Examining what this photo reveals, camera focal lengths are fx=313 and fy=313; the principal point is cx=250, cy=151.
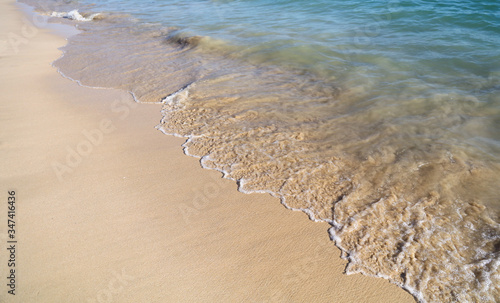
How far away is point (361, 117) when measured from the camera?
4.86 metres

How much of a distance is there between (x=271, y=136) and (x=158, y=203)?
5.99 feet

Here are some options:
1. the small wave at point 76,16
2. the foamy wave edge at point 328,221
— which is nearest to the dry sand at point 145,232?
the foamy wave edge at point 328,221

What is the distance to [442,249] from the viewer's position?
108 inches

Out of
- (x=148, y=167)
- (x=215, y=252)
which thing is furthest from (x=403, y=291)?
(x=148, y=167)

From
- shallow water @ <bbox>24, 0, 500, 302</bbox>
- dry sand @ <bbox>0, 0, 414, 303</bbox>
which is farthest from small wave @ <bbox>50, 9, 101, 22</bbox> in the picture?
dry sand @ <bbox>0, 0, 414, 303</bbox>

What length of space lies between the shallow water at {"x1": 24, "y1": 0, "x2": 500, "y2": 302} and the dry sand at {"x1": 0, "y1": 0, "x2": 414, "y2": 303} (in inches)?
11.9

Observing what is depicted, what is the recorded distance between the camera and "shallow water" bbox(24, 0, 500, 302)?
2.85m

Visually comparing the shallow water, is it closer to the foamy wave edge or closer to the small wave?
the foamy wave edge

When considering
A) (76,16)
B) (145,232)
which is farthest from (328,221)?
(76,16)

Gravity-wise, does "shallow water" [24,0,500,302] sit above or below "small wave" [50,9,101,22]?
below

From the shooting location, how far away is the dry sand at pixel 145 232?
2.53 metres

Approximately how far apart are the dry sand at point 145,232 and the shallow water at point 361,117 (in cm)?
30

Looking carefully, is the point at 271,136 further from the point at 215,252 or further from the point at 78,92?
the point at 78,92

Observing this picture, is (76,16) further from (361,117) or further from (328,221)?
(328,221)
